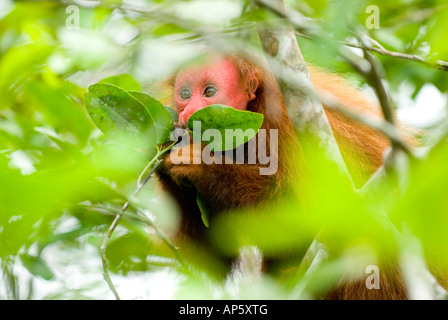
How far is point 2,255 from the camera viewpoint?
7.64 feet

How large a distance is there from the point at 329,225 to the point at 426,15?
2241mm

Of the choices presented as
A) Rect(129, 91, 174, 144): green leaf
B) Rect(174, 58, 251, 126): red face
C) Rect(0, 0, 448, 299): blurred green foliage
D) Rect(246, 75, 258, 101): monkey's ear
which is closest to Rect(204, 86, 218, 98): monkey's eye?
Rect(174, 58, 251, 126): red face

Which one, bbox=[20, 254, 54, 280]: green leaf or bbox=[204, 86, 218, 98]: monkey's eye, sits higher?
bbox=[204, 86, 218, 98]: monkey's eye

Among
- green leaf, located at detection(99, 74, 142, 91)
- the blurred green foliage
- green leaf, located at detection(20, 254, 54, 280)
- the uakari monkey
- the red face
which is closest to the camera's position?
the blurred green foliage

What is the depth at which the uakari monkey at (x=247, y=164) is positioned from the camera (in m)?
3.74

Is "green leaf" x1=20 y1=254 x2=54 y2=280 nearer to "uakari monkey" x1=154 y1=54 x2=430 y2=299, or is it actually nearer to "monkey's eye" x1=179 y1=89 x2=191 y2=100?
"uakari monkey" x1=154 y1=54 x2=430 y2=299

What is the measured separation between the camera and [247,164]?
3889 mm

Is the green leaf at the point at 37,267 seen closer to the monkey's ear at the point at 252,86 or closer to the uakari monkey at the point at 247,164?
the uakari monkey at the point at 247,164

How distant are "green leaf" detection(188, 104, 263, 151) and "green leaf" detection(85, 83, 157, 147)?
20cm

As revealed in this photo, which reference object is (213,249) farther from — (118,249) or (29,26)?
(29,26)

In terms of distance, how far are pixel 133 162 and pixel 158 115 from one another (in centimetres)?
54

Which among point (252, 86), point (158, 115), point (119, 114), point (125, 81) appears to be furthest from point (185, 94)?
point (119, 114)

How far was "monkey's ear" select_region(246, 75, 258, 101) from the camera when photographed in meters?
4.05

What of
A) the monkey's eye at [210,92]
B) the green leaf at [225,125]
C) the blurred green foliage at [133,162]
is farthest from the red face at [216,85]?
the green leaf at [225,125]
